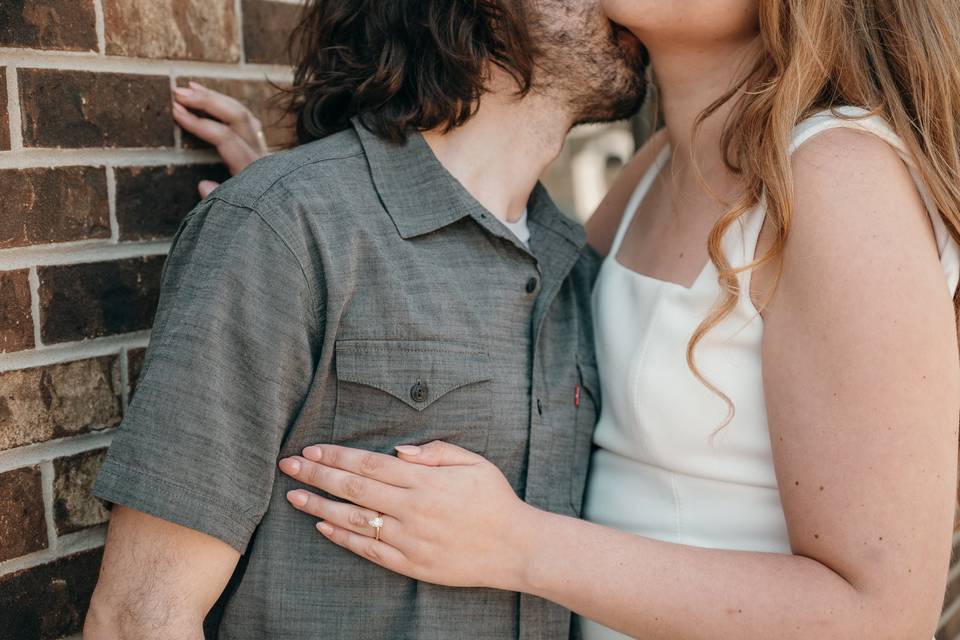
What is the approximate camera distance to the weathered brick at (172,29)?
1570 mm

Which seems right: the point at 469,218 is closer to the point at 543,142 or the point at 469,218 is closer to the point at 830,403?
the point at 543,142

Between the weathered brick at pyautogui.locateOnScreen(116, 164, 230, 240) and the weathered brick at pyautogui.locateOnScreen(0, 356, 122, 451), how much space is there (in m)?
0.24

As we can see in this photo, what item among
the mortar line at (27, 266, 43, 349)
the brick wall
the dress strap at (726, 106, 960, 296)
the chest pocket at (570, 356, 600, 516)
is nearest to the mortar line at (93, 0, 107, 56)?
the brick wall

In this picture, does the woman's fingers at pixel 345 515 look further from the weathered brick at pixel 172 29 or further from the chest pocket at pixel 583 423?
the weathered brick at pixel 172 29

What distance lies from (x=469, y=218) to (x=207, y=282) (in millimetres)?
526

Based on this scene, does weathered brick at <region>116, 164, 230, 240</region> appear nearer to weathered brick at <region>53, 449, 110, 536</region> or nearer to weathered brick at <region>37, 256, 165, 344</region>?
weathered brick at <region>37, 256, 165, 344</region>

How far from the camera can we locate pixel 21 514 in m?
1.45

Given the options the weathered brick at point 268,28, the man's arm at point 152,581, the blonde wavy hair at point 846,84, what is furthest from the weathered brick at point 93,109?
the blonde wavy hair at point 846,84

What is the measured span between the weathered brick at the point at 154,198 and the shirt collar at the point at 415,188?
0.34 metres

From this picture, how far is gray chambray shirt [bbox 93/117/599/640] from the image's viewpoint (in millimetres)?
1336

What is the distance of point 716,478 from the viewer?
1621 mm

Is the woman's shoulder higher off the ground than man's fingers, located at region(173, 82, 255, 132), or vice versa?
man's fingers, located at region(173, 82, 255, 132)

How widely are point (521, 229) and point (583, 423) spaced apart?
431mm

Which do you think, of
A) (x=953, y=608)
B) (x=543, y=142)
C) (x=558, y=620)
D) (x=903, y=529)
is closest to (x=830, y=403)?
(x=903, y=529)
